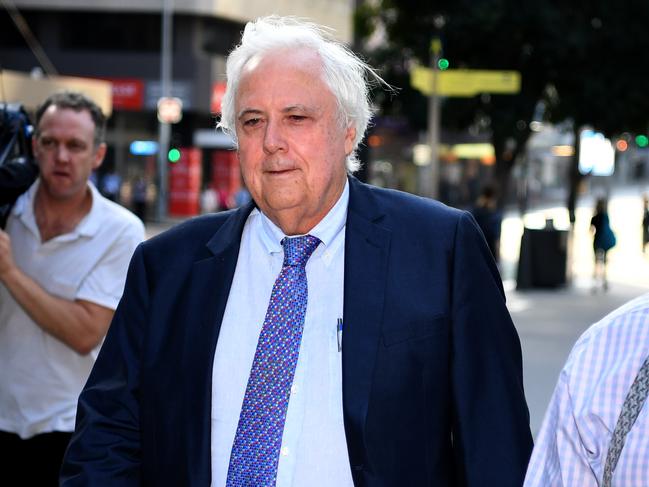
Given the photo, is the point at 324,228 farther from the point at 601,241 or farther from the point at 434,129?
the point at 601,241

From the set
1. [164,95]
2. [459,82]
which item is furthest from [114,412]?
[164,95]

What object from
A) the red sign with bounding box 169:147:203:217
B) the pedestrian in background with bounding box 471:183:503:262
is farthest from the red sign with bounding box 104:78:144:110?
the pedestrian in background with bounding box 471:183:503:262

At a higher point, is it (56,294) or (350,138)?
(350,138)

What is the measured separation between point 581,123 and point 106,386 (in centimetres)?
2544

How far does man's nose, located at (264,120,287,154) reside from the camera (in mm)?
3008

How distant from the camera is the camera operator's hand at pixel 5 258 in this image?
13.2 feet

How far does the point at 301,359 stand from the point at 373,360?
0.61 feet

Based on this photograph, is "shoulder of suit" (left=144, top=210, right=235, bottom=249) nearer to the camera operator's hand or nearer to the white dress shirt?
the white dress shirt

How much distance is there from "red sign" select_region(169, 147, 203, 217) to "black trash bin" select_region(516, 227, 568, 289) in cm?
2515

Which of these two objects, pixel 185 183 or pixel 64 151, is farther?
pixel 185 183

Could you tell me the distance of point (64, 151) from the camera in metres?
4.43

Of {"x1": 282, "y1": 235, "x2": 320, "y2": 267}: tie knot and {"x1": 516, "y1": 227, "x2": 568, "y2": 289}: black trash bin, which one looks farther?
{"x1": 516, "y1": 227, "x2": 568, "y2": 289}: black trash bin

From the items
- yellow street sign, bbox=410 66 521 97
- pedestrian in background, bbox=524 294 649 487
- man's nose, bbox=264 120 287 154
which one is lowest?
pedestrian in background, bbox=524 294 649 487

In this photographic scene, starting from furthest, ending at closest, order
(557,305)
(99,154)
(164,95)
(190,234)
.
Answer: (164,95), (557,305), (99,154), (190,234)
